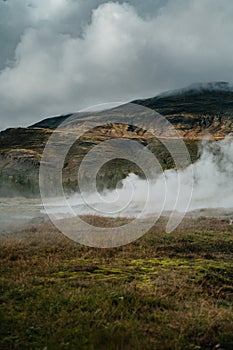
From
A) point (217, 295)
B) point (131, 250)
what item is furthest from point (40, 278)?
point (131, 250)

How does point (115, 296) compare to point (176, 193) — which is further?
point (176, 193)

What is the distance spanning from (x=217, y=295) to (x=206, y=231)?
16136mm

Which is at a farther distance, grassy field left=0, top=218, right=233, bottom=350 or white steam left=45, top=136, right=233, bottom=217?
white steam left=45, top=136, right=233, bottom=217

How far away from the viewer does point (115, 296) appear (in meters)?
12.0

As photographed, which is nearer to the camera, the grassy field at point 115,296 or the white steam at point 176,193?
the grassy field at point 115,296

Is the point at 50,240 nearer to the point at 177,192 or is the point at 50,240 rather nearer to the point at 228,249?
the point at 228,249

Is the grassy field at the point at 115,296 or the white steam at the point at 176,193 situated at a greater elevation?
the white steam at the point at 176,193

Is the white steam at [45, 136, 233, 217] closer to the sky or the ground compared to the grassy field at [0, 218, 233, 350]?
closer to the sky

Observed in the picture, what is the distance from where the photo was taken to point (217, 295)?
46.1 ft

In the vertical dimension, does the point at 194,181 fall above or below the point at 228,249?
above

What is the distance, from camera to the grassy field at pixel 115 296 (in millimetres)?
8875

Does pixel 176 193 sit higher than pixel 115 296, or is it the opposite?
pixel 176 193

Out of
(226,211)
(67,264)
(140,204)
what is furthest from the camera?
(140,204)

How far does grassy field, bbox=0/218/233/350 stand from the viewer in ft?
29.1
